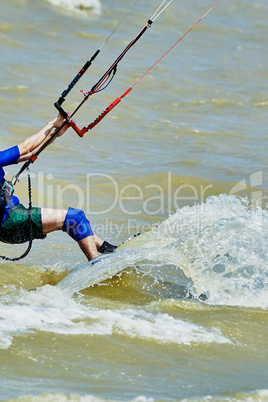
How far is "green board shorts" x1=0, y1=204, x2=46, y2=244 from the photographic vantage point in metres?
4.97

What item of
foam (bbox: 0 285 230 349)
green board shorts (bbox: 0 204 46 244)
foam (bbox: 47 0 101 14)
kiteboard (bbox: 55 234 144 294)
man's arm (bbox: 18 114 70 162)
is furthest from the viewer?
foam (bbox: 47 0 101 14)

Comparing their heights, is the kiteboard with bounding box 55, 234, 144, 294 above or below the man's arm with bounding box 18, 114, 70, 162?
below

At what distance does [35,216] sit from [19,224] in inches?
5.5

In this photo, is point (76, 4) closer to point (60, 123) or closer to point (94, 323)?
point (60, 123)

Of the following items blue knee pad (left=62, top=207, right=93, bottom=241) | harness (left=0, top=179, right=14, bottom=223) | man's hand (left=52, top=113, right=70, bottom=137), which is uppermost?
man's hand (left=52, top=113, right=70, bottom=137)

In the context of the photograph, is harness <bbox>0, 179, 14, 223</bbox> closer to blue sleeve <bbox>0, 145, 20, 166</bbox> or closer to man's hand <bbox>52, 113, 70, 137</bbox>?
blue sleeve <bbox>0, 145, 20, 166</bbox>

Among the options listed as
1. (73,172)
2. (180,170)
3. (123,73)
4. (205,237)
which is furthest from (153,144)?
(205,237)

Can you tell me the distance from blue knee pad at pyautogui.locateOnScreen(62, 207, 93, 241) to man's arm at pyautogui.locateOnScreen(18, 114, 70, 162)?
0.57 meters

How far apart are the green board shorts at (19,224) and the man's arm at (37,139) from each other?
0.43m

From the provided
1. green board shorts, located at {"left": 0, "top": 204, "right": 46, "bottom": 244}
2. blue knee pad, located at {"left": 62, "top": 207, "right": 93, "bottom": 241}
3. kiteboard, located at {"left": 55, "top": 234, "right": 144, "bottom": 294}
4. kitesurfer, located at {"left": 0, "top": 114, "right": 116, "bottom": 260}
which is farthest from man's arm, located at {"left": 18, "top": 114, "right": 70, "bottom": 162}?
kiteboard, located at {"left": 55, "top": 234, "right": 144, "bottom": 294}

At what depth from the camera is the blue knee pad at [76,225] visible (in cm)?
505

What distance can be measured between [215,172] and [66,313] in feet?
19.5

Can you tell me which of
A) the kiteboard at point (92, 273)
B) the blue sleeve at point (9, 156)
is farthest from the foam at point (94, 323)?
the blue sleeve at point (9, 156)

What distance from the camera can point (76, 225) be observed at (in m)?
5.09
